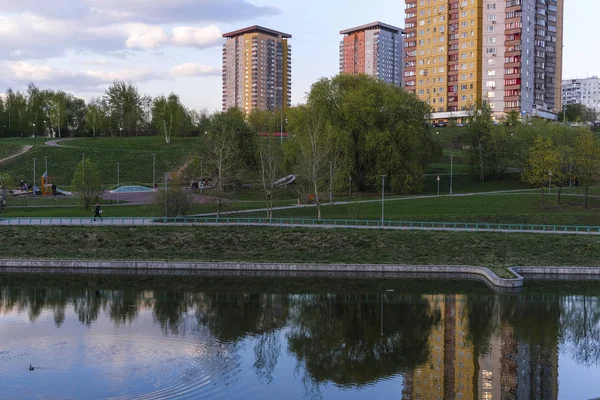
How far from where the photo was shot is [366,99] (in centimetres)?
7831

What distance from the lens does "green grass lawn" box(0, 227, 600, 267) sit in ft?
163

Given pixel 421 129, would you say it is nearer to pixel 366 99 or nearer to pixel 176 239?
pixel 366 99

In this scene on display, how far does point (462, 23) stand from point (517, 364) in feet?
379

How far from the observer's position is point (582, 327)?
111 ft

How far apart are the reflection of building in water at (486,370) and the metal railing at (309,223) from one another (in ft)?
78.9

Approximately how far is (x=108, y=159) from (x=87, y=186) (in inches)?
1604

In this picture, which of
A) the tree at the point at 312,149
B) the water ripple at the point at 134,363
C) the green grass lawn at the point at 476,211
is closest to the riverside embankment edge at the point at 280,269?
the tree at the point at 312,149

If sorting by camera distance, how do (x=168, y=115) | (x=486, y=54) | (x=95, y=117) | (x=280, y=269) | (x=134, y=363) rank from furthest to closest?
(x=95, y=117) → (x=486, y=54) → (x=168, y=115) → (x=280, y=269) → (x=134, y=363)

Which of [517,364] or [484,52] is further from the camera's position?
[484,52]

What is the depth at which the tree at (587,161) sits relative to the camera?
72.1 metres

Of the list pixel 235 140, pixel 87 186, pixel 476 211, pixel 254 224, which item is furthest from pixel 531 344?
pixel 235 140

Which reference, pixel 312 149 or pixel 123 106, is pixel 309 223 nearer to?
pixel 312 149

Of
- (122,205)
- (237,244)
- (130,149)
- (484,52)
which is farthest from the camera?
(484,52)

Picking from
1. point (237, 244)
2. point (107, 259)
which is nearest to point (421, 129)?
point (237, 244)
